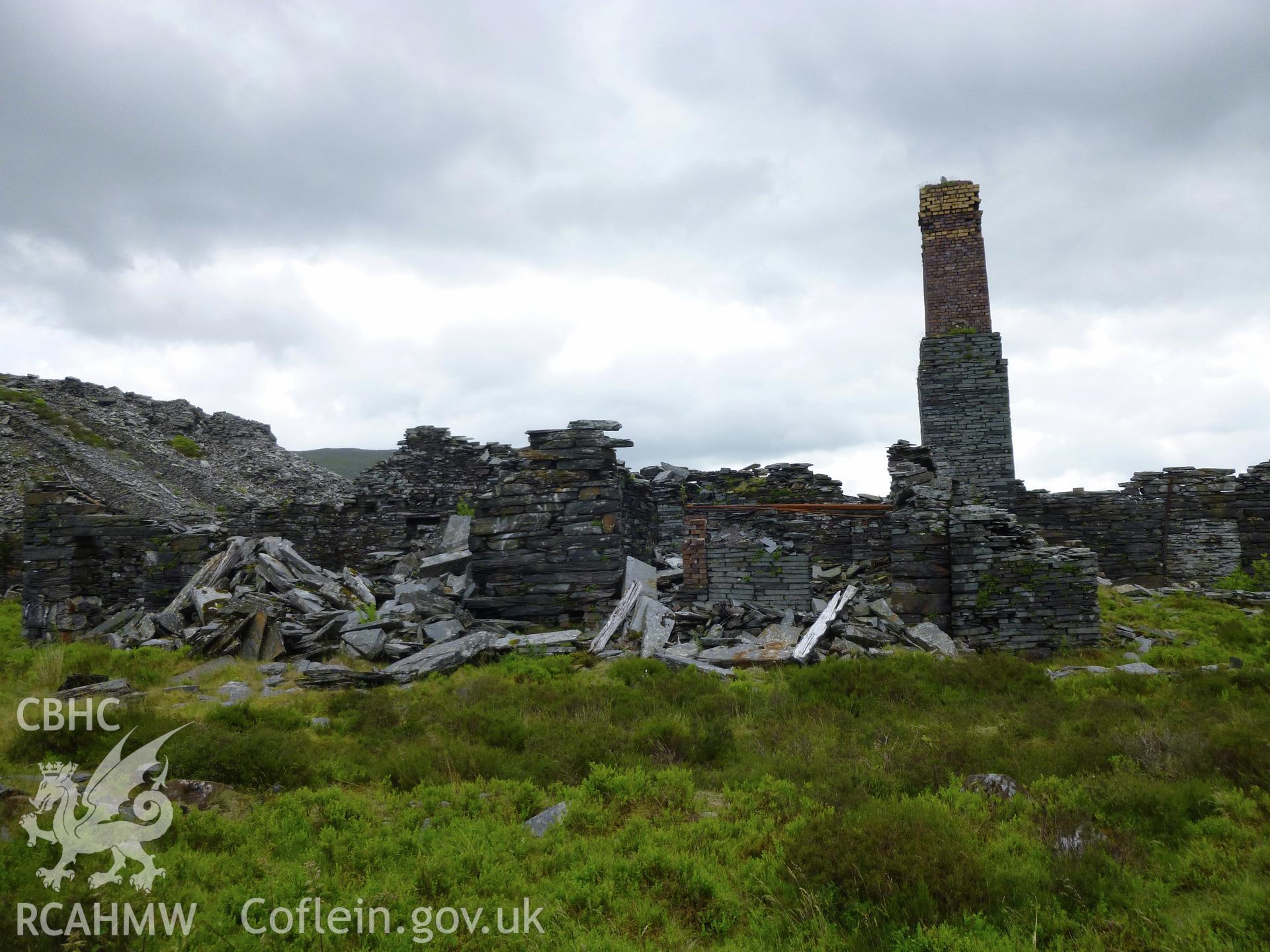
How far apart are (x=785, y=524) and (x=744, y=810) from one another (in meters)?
7.99

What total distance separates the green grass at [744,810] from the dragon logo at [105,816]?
0.14 m

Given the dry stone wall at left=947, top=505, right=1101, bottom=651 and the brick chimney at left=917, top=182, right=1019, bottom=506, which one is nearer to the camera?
the dry stone wall at left=947, top=505, right=1101, bottom=651

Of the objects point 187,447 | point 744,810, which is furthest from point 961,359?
point 187,447

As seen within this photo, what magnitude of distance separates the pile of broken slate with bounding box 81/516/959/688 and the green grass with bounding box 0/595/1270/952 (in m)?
1.34

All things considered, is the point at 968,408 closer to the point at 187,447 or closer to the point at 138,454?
the point at 187,447

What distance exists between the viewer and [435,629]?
12047 mm

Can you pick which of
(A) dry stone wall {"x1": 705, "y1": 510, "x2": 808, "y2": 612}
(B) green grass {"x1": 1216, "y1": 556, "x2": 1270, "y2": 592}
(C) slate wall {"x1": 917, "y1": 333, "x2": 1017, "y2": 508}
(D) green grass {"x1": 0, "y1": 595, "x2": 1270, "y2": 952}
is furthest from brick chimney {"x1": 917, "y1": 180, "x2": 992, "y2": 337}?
(D) green grass {"x1": 0, "y1": 595, "x2": 1270, "y2": 952}

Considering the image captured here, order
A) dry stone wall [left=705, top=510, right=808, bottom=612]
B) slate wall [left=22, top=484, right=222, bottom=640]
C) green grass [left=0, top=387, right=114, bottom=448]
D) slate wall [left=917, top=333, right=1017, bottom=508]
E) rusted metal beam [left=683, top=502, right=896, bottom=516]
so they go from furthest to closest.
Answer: green grass [left=0, top=387, right=114, bottom=448]
slate wall [left=917, top=333, right=1017, bottom=508]
slate wall [left=22, top=484, right=222, bottom=640]
rusted metal beam [left=683, top=502, right=896, bottom=516]
dry stone wall [left=705, top=510, right=808, bottom=612]

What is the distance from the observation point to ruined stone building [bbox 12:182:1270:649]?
11844mm

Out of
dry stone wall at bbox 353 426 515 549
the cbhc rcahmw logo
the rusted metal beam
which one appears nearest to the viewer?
the cbhc rcahmw logo

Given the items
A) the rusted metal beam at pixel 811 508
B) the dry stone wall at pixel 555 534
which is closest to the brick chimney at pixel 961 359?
the rusted metal beam at pixel 811 508

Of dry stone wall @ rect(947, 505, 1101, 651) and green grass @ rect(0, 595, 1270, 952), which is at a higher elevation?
dry stone wall @ rect(947, 505, 1101, 651)

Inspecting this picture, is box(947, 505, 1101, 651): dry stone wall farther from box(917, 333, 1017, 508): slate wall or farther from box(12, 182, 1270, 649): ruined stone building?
box(917, 333, 1017, 508): slate wall

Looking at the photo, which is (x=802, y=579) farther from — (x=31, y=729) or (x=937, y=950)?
(x=31, y=729)
